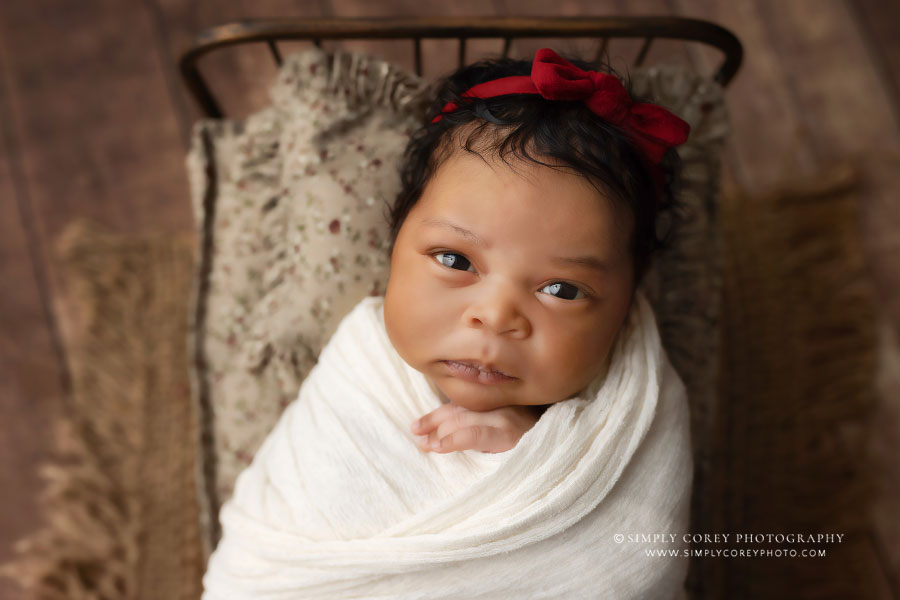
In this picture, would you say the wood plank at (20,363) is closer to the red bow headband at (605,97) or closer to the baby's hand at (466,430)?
the baby's hand at (466,430)

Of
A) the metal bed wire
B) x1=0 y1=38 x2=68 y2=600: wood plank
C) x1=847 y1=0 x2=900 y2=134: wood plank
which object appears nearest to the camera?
the metal bed wire

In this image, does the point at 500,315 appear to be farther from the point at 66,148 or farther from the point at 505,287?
the point at 66,148

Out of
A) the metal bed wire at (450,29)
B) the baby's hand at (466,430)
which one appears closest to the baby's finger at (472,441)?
the baby's hand at (466,430)

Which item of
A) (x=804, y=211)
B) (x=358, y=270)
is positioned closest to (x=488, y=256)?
(x=358, y=270)

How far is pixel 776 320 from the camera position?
5.15ft

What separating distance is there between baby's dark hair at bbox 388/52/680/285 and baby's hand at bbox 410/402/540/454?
0.26 meters

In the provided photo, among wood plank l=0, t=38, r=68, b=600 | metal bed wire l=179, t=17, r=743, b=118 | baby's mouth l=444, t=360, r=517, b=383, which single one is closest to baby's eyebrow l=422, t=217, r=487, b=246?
baby's mouth l=444, t=360, r=517, b=383

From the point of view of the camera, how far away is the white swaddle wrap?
856 millimetres

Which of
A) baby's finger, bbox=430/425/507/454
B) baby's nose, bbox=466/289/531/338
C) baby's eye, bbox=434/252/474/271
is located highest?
baby's eye, bbox=434/252/474/271

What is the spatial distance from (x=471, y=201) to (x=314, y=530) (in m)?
0.45

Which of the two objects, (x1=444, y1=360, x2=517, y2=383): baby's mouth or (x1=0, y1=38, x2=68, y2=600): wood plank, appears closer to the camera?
(x1=444, y1=360, x2=517, y2=383): baby's mouth

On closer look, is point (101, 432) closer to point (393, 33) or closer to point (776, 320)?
point (393, 33)

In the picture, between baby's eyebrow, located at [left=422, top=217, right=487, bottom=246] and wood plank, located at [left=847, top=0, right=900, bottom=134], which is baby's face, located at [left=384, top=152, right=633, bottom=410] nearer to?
→ baby's eyebrow, located at [left=422, top=217, right=487, bottom=246]

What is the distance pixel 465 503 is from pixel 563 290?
0.28 metres
